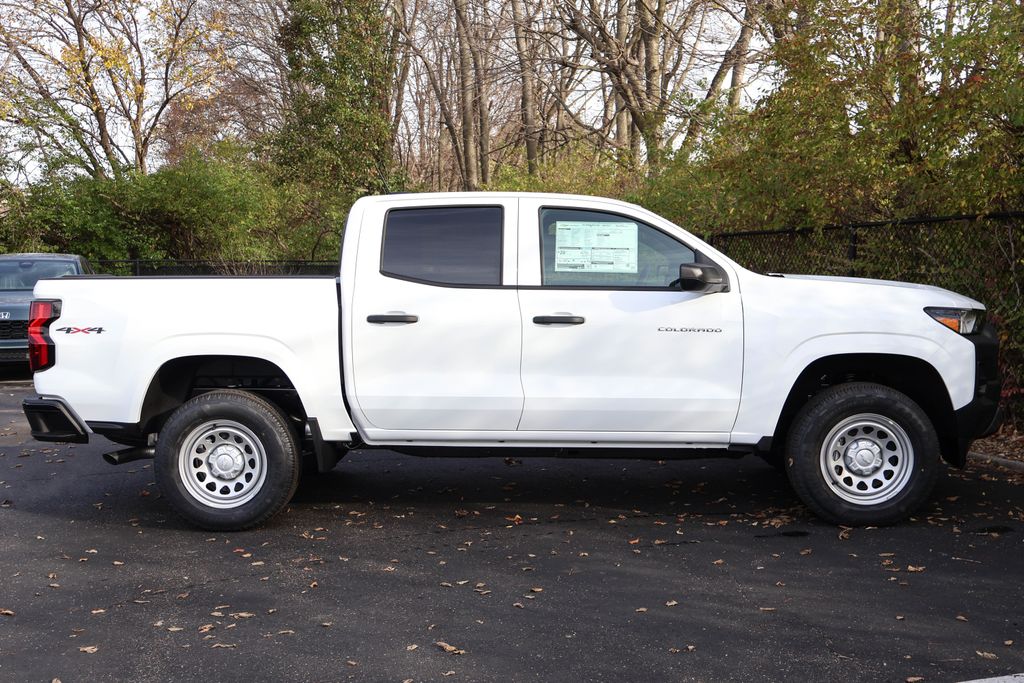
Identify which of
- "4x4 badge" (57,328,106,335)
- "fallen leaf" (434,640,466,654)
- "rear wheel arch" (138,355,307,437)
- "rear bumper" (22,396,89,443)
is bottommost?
"fallen leaf" (434,640,466,654)

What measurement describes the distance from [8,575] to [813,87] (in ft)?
A: 26.8

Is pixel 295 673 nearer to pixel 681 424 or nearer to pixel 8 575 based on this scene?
pixel 8 575

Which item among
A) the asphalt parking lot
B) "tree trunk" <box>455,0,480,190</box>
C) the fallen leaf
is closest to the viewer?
the asphalt parking lot

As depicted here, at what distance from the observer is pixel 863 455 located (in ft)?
21.1

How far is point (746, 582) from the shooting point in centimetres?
534

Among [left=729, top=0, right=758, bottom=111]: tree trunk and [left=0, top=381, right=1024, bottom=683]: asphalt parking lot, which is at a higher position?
[left=729, top=0, right=758, bottom=111]: tree trunk

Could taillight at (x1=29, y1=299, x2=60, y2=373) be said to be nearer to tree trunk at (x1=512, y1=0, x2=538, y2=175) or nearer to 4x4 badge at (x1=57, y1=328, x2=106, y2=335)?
4x4 badge at (x1=57, y1=328, x2=106, y2=335)

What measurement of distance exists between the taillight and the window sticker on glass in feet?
10.3

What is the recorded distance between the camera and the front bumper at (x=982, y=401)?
633cm

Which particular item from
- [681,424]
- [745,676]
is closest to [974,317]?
[681,424]

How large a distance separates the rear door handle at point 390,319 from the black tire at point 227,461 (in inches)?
33.9

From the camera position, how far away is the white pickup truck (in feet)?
20.9

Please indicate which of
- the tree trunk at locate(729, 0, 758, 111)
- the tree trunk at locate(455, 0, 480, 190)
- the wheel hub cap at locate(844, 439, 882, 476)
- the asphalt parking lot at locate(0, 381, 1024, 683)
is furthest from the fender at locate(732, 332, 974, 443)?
the tree trunk at locate(455, 0, 480, 190)

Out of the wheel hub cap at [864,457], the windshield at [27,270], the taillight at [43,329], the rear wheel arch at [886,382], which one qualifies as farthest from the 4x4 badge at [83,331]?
the windshield at [27,270]
